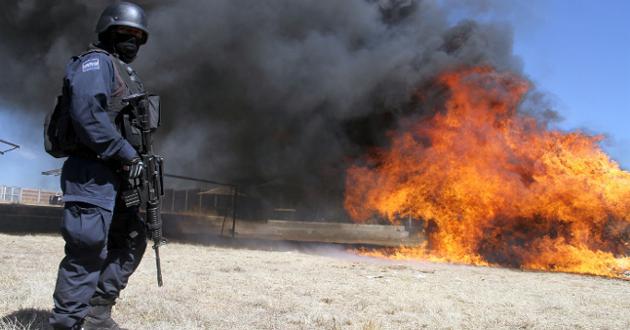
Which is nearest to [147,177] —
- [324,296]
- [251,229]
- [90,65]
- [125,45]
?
[90,65]

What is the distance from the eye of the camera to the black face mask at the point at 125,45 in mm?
3062

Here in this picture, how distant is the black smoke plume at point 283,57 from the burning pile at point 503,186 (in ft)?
3.74

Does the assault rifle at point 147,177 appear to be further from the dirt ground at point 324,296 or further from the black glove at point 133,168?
the dirt ground at point 324,296

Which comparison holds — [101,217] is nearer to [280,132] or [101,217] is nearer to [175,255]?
[175,255]

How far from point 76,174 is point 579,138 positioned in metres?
8.87

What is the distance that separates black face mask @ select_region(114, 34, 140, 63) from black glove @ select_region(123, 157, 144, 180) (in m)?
0.74

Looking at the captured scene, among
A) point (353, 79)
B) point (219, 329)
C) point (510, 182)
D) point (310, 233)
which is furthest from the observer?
point (310, 233)

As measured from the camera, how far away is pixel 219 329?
134 inches

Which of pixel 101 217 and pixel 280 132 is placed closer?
pixel 101 217

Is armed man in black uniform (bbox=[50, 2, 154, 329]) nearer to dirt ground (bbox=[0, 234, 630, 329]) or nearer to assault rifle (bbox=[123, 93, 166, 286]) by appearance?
assault rifle (bbox=[123, 93, 166, 286])

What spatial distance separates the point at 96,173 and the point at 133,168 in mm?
194

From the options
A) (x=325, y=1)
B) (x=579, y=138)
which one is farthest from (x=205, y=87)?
(x=579, y=138)

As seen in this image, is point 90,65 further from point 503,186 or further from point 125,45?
point 503,186

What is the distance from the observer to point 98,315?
3.03m
